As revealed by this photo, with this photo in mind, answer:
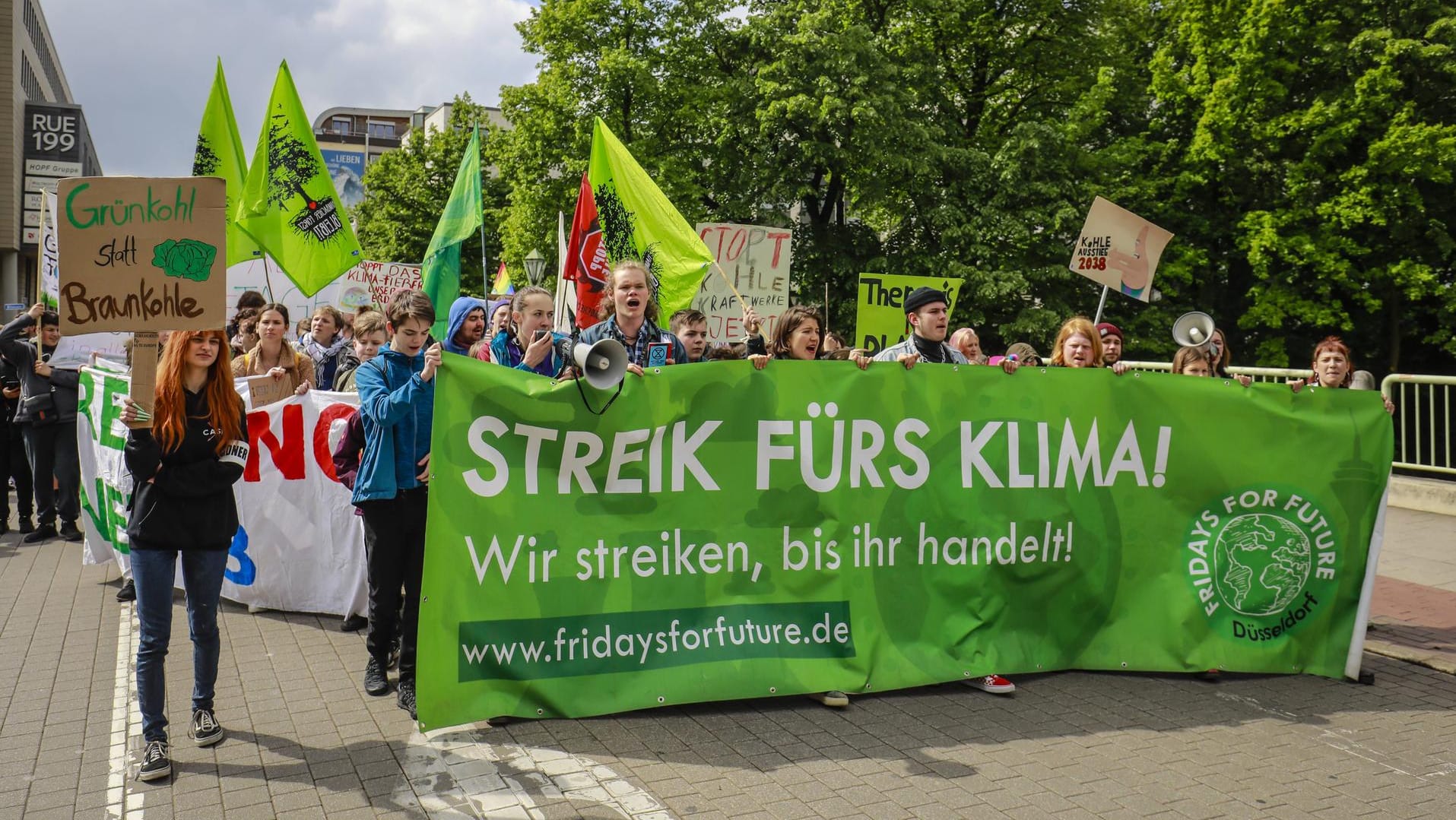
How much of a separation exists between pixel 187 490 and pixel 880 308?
656 centimetres

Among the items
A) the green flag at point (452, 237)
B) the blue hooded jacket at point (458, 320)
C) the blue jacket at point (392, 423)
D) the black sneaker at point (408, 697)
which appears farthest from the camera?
the green flag at point (452, 237)

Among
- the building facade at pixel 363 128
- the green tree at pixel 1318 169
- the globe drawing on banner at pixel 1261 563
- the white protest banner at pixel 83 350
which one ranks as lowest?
the globe drawing on banner at pixel 1261 563

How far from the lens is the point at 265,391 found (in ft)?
24.0

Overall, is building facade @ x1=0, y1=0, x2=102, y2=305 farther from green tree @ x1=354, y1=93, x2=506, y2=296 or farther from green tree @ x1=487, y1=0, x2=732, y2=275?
green tree @ x1=487, y1=0, x2=732, y2=275

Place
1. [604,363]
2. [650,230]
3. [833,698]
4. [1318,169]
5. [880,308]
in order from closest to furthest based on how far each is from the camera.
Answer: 1. [604,363]
2. [833,698]
3. [650,230]
4. [880,308]
5. [1318,169]

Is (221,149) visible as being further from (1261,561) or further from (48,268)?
(1261,561)

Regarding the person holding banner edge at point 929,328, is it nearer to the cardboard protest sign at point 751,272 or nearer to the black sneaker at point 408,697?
the black sneaker at point 408,697

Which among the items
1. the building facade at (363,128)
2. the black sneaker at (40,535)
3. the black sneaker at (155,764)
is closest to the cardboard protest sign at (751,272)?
the black sneaker at (40,535)

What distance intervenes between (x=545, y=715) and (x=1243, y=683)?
11.6 feet

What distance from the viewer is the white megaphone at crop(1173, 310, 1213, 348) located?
7.04m

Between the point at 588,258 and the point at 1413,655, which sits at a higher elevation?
the point at 588,258

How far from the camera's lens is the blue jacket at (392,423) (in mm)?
5117

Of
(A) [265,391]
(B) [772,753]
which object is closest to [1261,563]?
(B) [772,753]

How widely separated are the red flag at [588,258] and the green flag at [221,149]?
4602mm
